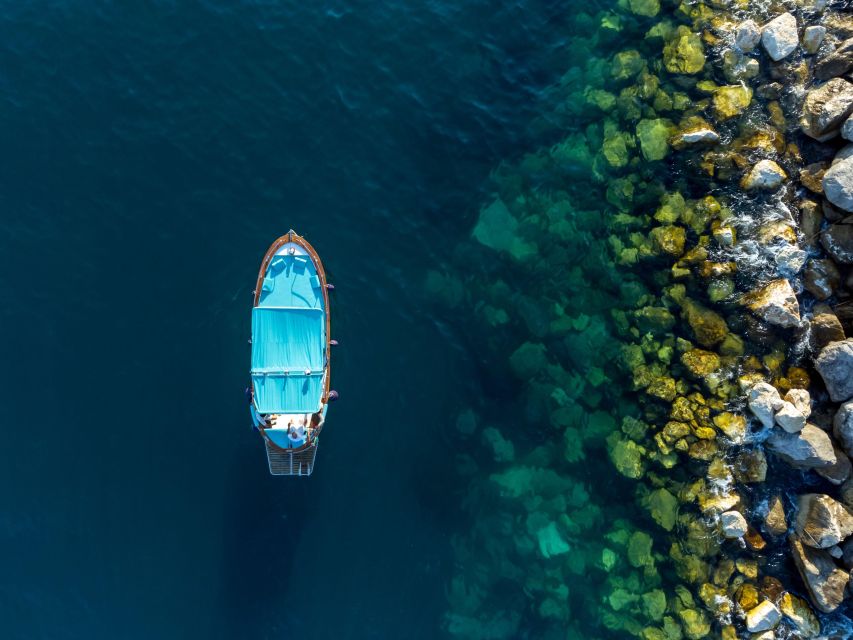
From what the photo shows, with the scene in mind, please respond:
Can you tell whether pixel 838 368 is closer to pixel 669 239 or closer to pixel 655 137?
pixel 669 239

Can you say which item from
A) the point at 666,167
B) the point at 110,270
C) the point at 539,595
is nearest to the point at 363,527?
the point at 539,595

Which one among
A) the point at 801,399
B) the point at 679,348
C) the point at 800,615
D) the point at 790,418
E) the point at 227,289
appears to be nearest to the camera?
the point at 800,615

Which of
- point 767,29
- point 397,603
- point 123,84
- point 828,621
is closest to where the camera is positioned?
point 828,621

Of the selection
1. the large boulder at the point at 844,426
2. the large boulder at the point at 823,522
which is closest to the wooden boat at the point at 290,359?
the large boulder at the point at 823,522

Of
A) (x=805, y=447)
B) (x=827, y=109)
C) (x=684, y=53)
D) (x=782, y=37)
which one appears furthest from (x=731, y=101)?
(x=805, y=447)

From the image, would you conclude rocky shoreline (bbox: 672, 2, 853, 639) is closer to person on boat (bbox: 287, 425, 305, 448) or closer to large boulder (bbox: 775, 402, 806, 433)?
large boulder (bbox: 775, 402, 806, 433)

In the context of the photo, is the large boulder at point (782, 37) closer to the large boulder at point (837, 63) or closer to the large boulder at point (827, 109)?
the large boulder at point (837, 63)

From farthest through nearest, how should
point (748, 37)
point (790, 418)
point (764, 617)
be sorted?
point (748, 37) → point (790, 418) → point (764, 617)

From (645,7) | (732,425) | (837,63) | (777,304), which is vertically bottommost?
(732,425)

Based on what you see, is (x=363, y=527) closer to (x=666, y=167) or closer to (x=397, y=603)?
(x=397, y=603)
